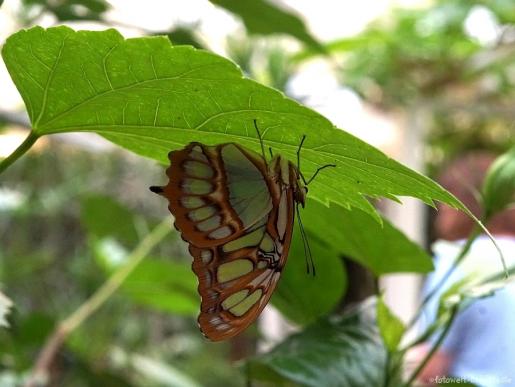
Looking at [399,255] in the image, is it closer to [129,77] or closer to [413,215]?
[129,77]

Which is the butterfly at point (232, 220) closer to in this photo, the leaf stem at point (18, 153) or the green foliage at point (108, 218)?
the leaf stem at point (18, 153)

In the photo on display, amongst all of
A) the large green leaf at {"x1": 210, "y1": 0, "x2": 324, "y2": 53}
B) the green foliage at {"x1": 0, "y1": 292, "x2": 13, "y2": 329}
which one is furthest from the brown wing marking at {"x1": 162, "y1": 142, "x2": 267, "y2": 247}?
the large green leaf at {"x1": 210, "y1": 0, "x2": 324, "y2": 53}

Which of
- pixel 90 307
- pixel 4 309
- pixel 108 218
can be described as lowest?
pixel 4 309

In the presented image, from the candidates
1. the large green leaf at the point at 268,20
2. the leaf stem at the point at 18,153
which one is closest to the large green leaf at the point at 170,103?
the leaf stem at the point at 18,153

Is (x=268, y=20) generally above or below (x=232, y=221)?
above

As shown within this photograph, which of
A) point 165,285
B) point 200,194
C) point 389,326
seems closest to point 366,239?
point 389,326

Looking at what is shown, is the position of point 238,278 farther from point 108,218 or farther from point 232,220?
point 108,218

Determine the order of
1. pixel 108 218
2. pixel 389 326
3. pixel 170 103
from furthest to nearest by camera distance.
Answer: pixel 108 218
pixel 389 326
pixel 170 103
